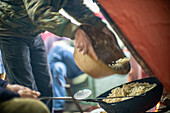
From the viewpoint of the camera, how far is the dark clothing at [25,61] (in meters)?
1.13

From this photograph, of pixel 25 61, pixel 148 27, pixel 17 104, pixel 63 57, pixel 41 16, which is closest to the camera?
pixel 17 104

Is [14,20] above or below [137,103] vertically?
above

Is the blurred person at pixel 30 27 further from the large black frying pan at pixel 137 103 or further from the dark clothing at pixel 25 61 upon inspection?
the large black frying pan at pixel 137 103

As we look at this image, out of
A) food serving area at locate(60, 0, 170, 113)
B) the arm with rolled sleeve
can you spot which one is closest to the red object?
food serving area at locate(60, 0, 170, 113)

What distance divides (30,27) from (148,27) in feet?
2.18

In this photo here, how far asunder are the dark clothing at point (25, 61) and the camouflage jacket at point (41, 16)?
0.06m

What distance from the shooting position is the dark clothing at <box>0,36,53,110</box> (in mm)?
1131

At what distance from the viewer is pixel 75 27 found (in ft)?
3.51

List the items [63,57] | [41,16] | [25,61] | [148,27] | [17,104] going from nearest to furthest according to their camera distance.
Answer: [17,104]
[148,27]
[41,16]
[25,61]
[63,57]

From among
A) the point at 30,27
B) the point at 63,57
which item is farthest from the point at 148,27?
the point at 63,57

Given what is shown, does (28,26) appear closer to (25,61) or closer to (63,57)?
(25,61)

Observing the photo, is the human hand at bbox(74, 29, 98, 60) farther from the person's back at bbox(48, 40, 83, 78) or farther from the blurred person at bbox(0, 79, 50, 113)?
the blurred person at bbox(0, 79, 50, 113)

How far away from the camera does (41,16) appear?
105 cm

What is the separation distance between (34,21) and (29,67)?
300mm
